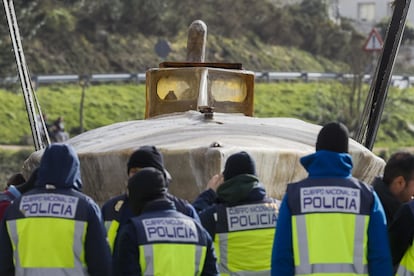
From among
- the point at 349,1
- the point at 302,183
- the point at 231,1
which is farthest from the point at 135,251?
the point at 349,1

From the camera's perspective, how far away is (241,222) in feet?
32.6

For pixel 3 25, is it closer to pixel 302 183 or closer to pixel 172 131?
pixel 172 131

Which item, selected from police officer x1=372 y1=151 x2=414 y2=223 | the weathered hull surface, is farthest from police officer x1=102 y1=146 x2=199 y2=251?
the weathered hull surface

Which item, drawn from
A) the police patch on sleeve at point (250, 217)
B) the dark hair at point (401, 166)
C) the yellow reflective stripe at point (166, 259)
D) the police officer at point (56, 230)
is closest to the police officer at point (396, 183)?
the dark hair at point (401, 166)

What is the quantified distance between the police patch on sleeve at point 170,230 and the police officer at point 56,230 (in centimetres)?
64

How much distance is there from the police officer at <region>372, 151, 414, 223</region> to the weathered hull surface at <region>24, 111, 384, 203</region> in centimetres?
→ 199

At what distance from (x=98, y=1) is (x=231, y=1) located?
23.8 feet

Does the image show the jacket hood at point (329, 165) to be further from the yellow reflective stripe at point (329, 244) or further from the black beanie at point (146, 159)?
the black beanie at point (146, 159)

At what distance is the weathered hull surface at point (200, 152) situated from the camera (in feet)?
38.9

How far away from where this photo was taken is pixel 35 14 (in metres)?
44.8

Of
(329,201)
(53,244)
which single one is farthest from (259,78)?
(329,201)

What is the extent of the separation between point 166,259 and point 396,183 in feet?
6.12

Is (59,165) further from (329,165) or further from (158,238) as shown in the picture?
(329,165)

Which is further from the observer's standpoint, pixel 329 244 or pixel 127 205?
pixel 127 205
